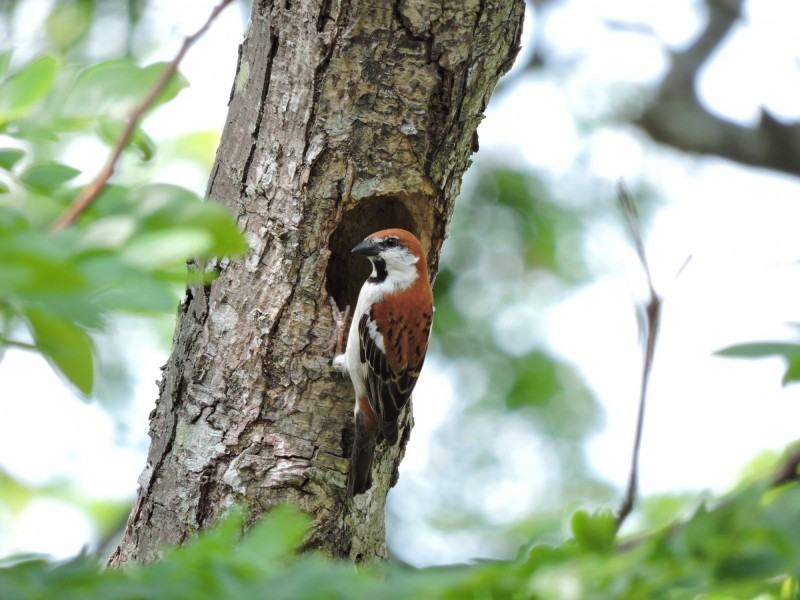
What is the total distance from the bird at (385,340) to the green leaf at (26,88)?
2280mm

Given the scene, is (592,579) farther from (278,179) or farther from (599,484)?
(599,484)

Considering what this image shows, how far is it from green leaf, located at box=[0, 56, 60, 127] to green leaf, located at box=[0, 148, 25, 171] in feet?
0.27

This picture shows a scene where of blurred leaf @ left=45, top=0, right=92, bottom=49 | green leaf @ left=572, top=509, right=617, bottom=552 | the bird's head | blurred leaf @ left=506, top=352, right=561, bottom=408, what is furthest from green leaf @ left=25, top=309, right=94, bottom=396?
blurred leaf @ left=506, top=352, right=561, bottom=408

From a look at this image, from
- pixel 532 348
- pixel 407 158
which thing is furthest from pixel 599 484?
pixel 407 158

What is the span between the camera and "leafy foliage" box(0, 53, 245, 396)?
106 centimetres

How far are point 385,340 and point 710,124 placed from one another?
16.6 ft

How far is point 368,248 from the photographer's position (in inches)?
187

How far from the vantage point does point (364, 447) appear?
382 cm

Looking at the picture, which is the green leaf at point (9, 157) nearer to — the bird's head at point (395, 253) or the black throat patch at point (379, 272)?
the bird's head at point (395, 253)

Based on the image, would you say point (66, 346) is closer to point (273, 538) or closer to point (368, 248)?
point (273, 538)

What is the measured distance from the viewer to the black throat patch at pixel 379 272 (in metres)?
4.92

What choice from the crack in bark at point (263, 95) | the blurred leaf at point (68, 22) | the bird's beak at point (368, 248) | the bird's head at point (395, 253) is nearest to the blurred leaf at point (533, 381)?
the bird's head at point (395, 253)

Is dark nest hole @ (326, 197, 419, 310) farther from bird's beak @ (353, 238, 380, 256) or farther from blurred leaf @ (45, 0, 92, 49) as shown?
blurred leaf @ (45, 0, 92, 49)

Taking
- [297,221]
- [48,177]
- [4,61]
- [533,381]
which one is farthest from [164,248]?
[533,381]
